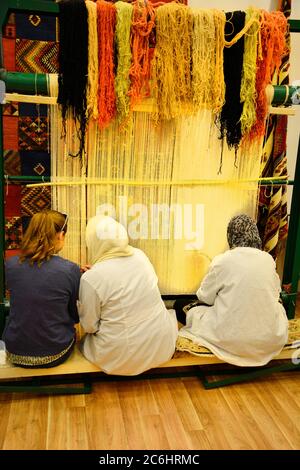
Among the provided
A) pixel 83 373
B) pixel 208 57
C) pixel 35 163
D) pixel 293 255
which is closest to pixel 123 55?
pixel 208 57

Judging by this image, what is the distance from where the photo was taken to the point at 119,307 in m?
2.31

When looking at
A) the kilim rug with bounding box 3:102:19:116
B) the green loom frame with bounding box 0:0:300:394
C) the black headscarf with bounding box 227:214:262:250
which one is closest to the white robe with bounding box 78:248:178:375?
the green loom frame with bounding box 0:0:300:394

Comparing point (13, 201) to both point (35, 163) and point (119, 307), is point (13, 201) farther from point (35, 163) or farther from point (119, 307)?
point (119, 307)

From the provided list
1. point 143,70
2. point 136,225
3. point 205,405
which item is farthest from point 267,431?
point 143,70

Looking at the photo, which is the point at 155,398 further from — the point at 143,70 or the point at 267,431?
the point at 143,70

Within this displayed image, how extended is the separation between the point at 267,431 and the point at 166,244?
1.08 meters

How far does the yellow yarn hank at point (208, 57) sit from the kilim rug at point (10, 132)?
Answer: 3.75ft

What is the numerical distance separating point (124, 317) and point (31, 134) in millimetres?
1304

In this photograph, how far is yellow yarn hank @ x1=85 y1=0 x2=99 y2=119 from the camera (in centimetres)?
222

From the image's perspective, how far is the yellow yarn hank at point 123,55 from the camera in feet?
7.31

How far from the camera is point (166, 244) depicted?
8.90 feet

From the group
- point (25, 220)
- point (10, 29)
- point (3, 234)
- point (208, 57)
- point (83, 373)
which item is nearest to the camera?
point (208, 57)

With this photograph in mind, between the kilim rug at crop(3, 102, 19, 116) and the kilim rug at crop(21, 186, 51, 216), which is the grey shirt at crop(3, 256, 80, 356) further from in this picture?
the kilim rug at crop(3, 102, 19, 116)

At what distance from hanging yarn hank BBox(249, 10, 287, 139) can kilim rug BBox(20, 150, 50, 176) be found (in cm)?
126
